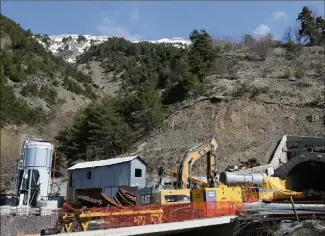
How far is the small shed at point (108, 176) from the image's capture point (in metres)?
37.3

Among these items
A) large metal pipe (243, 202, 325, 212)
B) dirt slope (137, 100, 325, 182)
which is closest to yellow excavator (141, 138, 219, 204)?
large metal pipe (243, 202, 325, 212)

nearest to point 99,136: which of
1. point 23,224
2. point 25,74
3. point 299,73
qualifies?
point 23,224

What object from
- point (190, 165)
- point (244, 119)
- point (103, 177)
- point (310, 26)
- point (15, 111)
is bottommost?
point (190, 165)

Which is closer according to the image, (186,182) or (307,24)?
(186,182)

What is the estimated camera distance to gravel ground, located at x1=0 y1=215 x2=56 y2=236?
91.8 ft

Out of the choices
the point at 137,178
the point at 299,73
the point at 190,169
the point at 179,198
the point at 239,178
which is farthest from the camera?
the point at 299,73

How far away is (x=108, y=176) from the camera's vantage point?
125ft

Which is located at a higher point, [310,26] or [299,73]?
[310,26]

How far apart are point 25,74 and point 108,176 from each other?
179 ft

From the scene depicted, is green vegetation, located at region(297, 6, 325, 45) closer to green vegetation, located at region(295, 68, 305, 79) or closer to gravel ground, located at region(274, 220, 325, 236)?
green vegetation, located at region(295, 68, 305, 79)

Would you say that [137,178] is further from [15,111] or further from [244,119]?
[15,111]

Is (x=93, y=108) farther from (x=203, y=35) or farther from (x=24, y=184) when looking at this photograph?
(x=203, y=35)

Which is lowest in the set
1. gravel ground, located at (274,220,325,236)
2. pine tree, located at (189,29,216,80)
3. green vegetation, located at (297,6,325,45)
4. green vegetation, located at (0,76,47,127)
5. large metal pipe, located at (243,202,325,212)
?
gravel ground, located at (274,220,325,236)

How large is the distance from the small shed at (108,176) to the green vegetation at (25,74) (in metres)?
36.7
